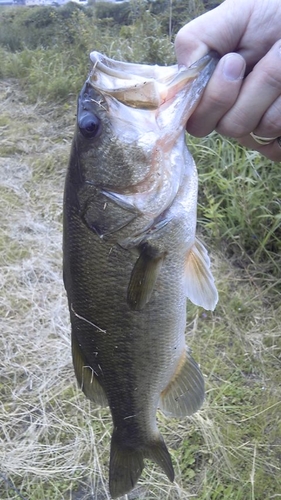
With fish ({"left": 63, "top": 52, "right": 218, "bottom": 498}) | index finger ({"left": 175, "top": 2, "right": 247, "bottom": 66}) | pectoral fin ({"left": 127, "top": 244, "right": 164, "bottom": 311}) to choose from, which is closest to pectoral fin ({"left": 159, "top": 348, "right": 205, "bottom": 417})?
fish ({"left": 63, "top": 52, "right": 218, "bottom": 498})

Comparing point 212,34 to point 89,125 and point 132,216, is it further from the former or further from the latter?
point 132,216

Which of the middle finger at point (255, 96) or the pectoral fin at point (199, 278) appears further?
the pectoral fin at point (199, 278)

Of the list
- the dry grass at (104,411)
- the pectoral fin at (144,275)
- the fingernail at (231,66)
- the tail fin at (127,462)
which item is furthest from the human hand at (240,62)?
the dry grass at (104,411)

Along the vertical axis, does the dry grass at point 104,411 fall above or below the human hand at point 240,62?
below

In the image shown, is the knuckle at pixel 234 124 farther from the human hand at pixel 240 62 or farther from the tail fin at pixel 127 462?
the tail fin at pixel 127 462

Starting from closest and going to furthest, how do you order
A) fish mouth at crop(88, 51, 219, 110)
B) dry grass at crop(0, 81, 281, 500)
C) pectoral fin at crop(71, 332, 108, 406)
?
fish mouth at crop(88, 51, 219, 110) → pectoral fin at crop(71, 332, 108, 406) → dry grass at crop(0, 81, 281, 500)

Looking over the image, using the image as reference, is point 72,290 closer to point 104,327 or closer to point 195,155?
point 104,327

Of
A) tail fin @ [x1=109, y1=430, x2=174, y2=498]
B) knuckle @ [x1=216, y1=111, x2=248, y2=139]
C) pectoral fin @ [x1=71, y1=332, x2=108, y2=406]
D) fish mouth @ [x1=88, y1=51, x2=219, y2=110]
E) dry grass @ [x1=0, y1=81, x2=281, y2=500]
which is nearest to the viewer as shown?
fish mouth @ [x1=88, y1=51, x2=219, y2=110]

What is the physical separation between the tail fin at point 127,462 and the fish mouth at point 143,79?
1.04m

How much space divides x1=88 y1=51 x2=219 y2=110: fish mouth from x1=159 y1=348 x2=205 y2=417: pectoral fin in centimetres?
77

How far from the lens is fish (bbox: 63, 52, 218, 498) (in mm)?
1323

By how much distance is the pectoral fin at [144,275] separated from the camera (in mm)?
1370

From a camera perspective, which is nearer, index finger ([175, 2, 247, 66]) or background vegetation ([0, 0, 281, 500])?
index finger ([175, 2, 247, 66])

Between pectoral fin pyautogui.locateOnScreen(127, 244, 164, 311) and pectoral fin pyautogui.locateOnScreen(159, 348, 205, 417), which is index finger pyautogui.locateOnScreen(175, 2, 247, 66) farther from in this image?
pectoral fin pyautogui.locateOnScreen(159, 348, 205, 417)
